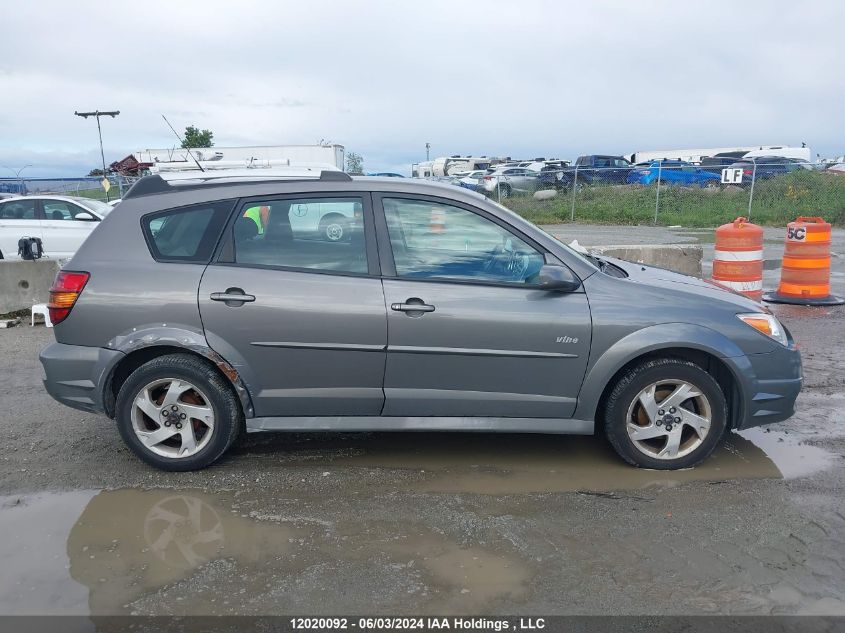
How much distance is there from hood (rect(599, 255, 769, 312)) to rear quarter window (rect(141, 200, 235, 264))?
8.30ft

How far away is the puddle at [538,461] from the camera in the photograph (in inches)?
169

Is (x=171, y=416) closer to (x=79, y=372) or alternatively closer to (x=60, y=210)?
(x=79, y=372)

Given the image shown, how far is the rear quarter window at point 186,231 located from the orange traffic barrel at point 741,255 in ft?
21.4

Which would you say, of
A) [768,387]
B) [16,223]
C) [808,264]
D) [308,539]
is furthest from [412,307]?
[16,223]

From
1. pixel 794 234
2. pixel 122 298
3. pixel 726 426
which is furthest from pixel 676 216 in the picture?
pixel 122 298

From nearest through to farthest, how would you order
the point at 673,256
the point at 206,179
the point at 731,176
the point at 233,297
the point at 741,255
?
the point at 233,297 → the point at 206,179 → the point at 741,255 → the point at 673,256 → the point at 731,176

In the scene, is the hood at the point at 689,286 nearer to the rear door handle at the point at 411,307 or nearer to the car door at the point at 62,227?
the rear door handle at the point at 411,307

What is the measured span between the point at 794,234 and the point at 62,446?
28.8 ft

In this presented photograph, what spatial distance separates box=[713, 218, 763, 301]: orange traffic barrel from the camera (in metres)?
8.80

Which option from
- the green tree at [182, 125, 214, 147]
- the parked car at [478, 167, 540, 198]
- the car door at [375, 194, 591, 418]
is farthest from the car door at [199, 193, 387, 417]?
the green tree at [182, 125, 214, 147]

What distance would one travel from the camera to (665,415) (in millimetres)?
4344

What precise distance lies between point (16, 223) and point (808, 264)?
42.1ft

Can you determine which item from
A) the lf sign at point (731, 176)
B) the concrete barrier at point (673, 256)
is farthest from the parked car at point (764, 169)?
the concrete barrier at point (673, 256)

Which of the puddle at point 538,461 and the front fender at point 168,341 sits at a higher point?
the front fender at point 168,341
